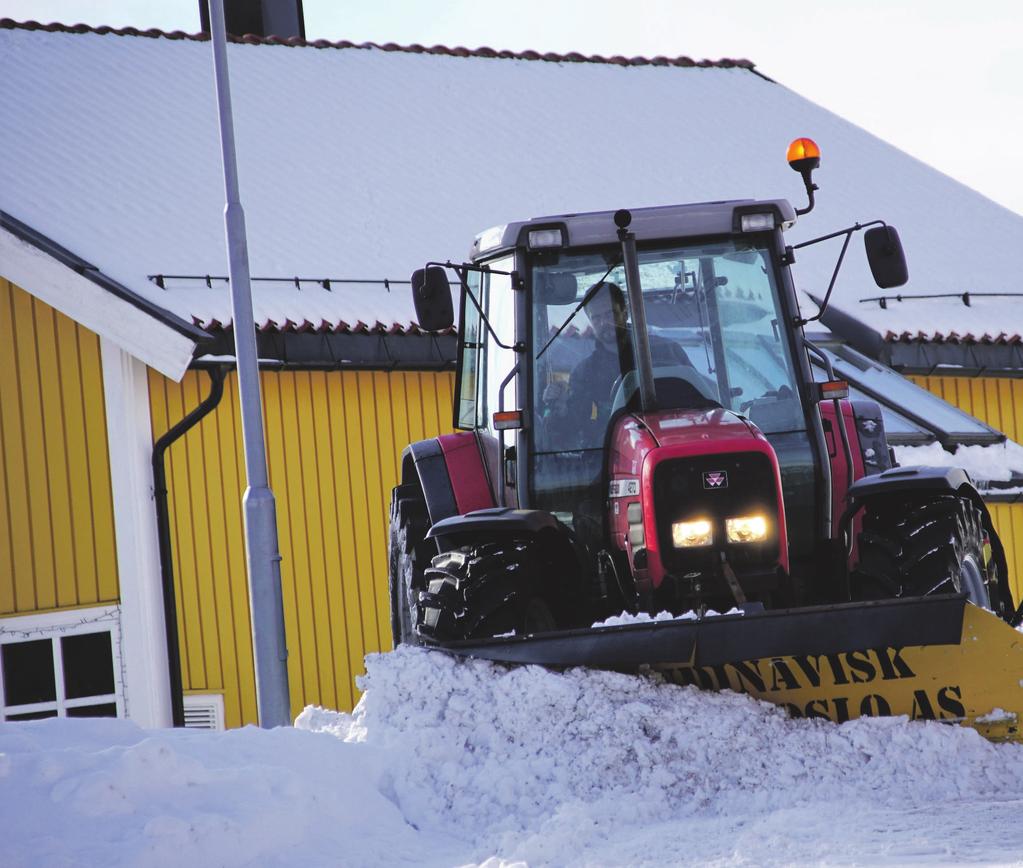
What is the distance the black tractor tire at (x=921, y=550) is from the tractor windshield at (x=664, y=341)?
0.72 meters

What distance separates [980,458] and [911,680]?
8.43m

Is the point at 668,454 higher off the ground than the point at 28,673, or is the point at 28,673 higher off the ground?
the point at 668,454

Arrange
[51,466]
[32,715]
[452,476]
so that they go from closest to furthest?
[452,476], [32,715], [51,466]

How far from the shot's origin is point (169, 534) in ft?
41.8

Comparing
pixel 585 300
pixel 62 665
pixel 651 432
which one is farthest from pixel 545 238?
pixel 62 665

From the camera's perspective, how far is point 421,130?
56.7ft

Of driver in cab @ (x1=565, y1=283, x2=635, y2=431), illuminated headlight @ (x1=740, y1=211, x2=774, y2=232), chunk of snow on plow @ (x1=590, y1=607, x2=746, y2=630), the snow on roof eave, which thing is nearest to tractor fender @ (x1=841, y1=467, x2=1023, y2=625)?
A: chunk of snow on plow @ (x1=590, y1=607, x2=746, y2=630)

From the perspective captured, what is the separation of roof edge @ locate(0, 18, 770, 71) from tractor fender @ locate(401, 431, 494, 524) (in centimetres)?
1096

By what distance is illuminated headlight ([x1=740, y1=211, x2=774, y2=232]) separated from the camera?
7.57 meters

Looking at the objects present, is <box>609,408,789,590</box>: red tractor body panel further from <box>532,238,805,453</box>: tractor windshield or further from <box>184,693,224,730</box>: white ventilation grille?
<box>184,693,224,730</box>: white ventilation grille

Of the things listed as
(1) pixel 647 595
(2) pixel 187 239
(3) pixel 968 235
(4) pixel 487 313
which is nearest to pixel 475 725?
(1) pixel 647 595

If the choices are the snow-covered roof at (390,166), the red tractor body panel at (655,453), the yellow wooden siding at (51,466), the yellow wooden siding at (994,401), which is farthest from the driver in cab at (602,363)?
the yellow wooden siding at (994,401)

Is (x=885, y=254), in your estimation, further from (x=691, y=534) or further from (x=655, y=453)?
(x=691, y=534)

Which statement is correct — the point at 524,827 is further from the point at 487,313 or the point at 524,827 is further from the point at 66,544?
the point at 66,544
